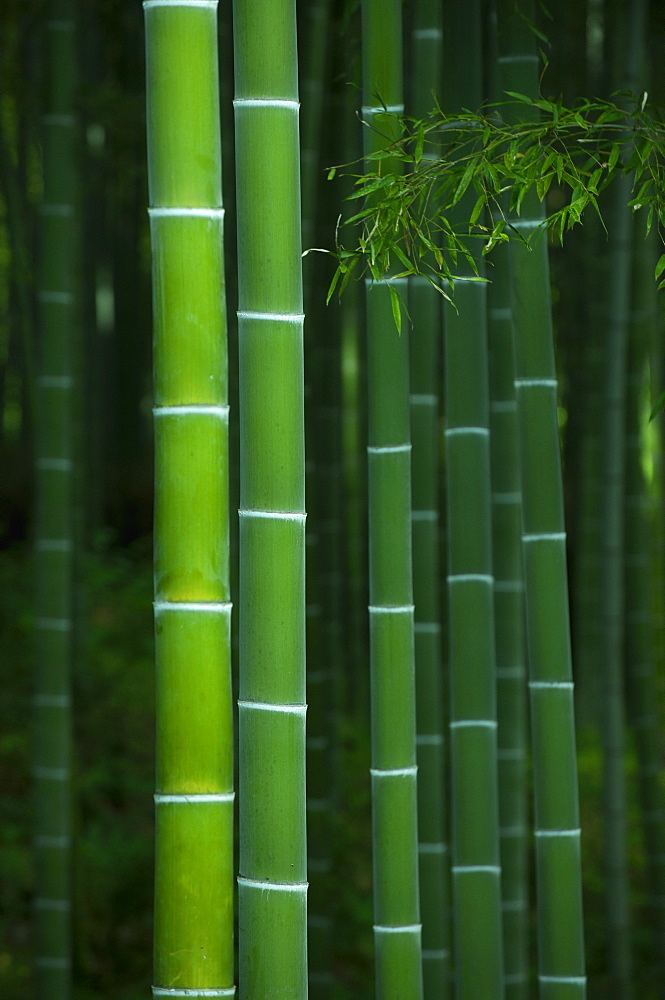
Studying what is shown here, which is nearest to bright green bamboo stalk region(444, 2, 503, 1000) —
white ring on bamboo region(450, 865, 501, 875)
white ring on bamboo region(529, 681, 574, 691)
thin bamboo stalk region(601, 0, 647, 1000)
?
white ring on bamboo region(450, 865, 501, 875)

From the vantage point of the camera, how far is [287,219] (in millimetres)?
1484

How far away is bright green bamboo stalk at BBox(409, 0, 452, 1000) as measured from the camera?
2.37 meters

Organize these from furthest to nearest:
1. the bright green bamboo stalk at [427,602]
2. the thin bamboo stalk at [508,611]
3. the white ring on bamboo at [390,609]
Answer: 1. the thin bamboo stalk at [508,611]
2. the bright green bamboo stalk at [427,602]
3. the white ring on bamboo at [390,609]

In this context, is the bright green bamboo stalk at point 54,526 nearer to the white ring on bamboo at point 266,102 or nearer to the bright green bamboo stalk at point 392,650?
the bright green bamboo stalk at point 392,650

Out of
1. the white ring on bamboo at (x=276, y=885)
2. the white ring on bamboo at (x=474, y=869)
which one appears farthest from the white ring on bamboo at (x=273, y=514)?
the white ring on bamboo at (x=474, y=869)

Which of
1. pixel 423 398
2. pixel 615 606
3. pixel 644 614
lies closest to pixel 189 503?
pixel 423 398

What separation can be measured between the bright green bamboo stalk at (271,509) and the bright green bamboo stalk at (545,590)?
2.47ft

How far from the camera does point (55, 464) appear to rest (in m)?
3.06

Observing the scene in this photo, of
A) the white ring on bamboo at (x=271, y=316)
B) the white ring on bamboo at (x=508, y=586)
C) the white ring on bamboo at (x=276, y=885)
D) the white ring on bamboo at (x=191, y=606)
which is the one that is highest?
the white ring on bamboo at (x=271, y=316)

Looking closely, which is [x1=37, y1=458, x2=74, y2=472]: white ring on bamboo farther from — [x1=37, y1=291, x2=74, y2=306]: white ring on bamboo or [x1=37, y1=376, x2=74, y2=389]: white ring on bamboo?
[x1=37, y1=291, x2=74, y2=306]: white ring on bamboo

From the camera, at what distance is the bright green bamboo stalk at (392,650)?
188cm

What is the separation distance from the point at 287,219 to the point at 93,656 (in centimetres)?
450

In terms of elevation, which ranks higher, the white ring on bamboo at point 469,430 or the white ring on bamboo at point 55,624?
the white ring on bamboo at point 469,430

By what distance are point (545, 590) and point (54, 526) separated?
59.8 inches
